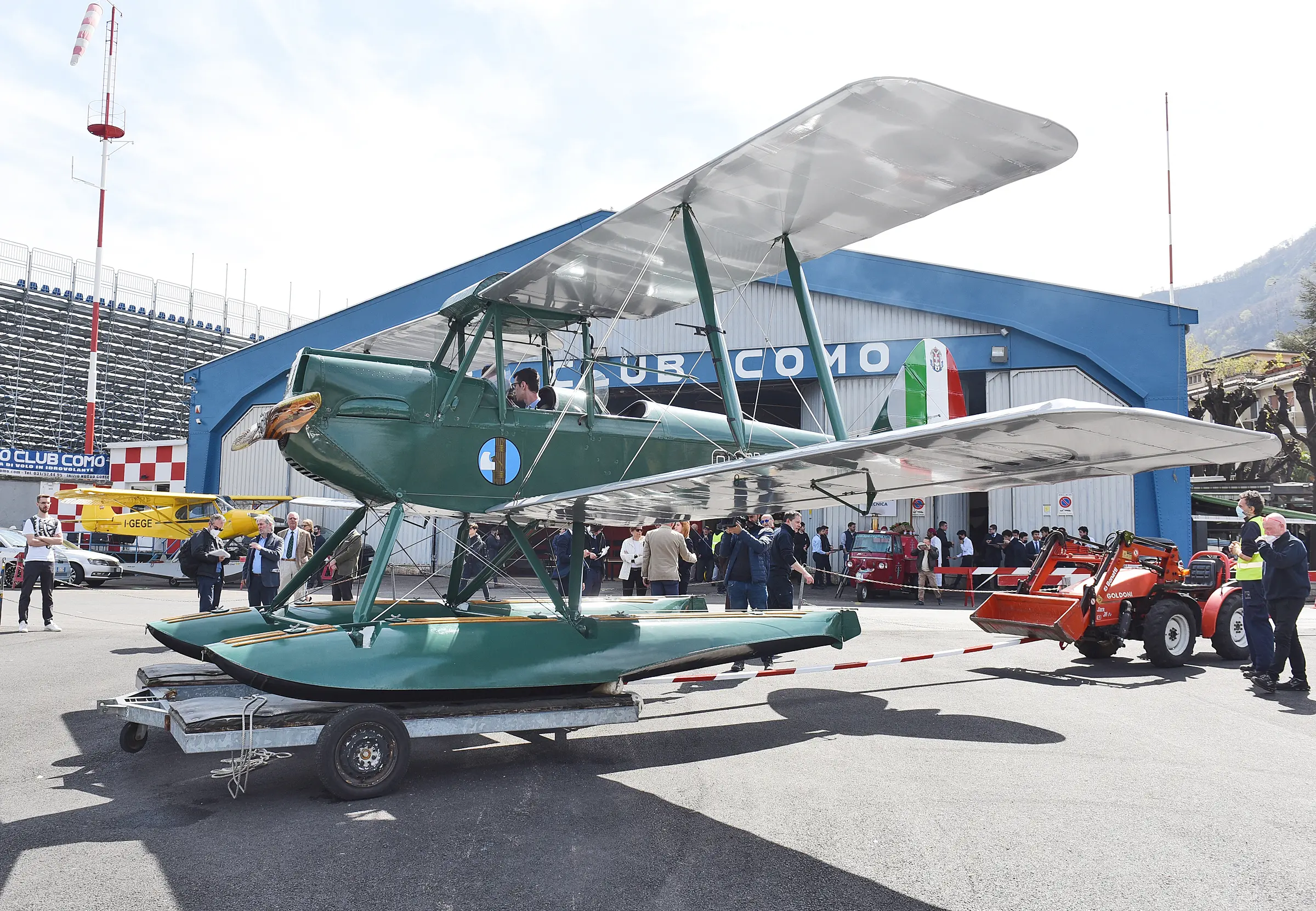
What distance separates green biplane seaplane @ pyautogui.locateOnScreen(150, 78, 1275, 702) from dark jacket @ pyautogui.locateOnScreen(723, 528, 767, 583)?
1890 mm

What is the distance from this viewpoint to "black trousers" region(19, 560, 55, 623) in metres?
11.2

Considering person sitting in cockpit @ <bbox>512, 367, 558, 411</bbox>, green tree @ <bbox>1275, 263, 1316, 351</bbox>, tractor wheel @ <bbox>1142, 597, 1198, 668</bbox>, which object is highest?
green tree @ <bbox>1275, 263, 1316, 351</bbox>

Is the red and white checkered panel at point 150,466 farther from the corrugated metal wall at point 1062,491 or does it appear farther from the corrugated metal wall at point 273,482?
the corrugated metal wall at point 1062,491

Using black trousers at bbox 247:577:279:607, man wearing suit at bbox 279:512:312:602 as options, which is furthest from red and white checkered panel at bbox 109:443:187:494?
black trousers at bbox 247:577:279:607

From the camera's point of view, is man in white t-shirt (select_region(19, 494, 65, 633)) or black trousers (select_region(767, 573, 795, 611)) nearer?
black trousers (select_region(767, 573, 795, 611))

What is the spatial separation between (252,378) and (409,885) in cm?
2548

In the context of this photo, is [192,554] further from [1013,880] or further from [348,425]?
[1013,880]

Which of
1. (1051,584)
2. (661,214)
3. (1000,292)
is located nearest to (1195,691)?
(1051,584)

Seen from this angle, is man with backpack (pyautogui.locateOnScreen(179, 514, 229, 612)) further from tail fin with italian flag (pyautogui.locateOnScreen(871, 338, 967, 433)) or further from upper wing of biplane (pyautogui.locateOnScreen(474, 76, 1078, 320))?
tail fin with italian flag (pyautogui.locateOnScreen(871, 338, 967, 433))

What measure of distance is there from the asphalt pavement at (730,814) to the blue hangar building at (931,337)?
1158cm

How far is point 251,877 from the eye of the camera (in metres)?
3.49

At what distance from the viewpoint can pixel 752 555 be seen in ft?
31.9

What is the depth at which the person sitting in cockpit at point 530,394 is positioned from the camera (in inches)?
278

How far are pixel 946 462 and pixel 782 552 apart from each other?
16.5ft
